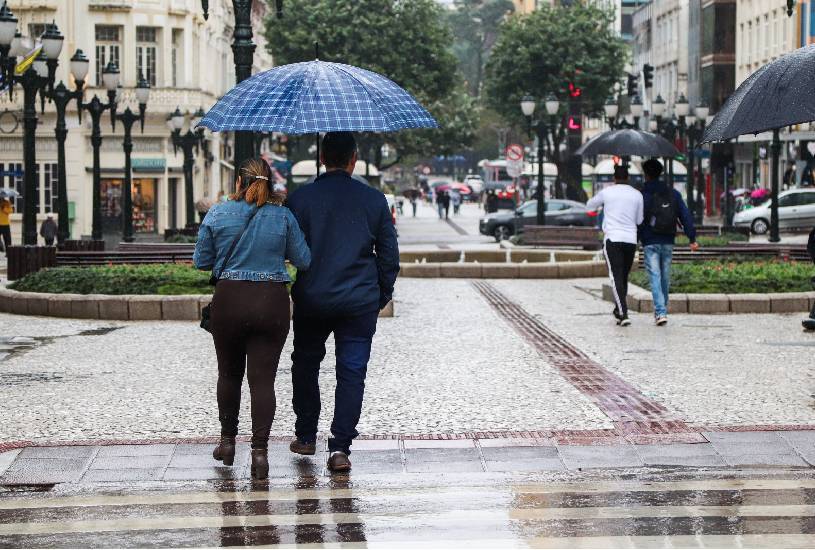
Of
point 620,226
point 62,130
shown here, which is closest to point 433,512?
point 620,226

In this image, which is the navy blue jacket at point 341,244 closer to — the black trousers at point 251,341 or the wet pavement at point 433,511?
the black trousers at point 251,341

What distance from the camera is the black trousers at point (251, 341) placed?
948 cm

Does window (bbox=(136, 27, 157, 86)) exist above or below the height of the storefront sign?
above

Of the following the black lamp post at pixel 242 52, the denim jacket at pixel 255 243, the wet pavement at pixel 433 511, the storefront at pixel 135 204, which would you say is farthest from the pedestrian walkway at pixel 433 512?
the storefront at pixel 135 204

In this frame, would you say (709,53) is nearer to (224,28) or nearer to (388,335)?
(224,28)

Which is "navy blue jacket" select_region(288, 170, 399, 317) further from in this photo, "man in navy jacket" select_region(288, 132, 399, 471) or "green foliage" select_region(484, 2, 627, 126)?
"green foliage" select_region(484, 2, 627, 126)

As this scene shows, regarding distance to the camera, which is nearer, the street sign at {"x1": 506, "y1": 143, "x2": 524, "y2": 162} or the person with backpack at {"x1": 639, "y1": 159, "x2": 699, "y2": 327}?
the person with backpack at {"x1": 639, "y1": 159, "x2": 699, "y2": 327}

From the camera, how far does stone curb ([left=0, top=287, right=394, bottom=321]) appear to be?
20.6 meters

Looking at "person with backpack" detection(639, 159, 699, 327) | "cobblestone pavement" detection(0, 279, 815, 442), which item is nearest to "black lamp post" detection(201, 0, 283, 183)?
"cobblestone pavement" detection(0, 279, 815, 442)

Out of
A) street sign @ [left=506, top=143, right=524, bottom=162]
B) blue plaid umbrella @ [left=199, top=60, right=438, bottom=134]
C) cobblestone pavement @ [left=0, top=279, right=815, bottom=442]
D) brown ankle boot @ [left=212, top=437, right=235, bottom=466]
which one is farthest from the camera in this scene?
street sign @ [left=506, top=143, right=524, bottom=162]

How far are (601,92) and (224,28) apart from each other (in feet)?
56.9

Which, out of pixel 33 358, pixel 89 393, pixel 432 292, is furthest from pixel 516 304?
pixel 89 393

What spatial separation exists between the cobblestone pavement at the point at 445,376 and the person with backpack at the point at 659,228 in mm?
386

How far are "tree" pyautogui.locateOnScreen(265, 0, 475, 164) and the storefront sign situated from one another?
508 inches
